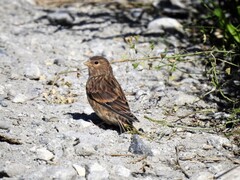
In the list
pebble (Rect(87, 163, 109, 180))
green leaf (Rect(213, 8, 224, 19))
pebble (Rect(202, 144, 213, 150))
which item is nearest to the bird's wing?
pebble (Rect(202, 144, 213, 150))

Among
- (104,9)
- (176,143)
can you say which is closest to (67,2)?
(104,9)

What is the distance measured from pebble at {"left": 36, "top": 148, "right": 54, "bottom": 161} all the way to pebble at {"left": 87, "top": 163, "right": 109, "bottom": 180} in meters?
0.39

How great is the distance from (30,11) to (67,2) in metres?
0.84

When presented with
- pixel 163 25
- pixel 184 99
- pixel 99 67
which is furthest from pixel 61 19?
pixel 184 99

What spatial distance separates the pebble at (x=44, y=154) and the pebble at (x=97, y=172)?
0.39m

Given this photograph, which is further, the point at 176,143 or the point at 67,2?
the point at 67,2

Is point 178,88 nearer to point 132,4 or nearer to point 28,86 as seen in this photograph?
point 28,86

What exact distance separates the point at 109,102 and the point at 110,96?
0.10 m

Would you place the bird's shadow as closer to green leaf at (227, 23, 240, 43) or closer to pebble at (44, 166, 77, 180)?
pebble at (44, 166, 77, 180)

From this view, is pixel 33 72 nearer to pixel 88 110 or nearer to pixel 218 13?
pixel 88 110

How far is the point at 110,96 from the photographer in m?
5.97

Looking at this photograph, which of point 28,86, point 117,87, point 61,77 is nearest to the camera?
point 117,87

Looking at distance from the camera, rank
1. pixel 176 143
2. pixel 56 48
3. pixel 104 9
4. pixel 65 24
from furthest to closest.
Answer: pixel 104 9 → pixel 65 24 → pixel 56 48 → pixel 176 143

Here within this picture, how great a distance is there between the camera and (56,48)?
26.7 ft
